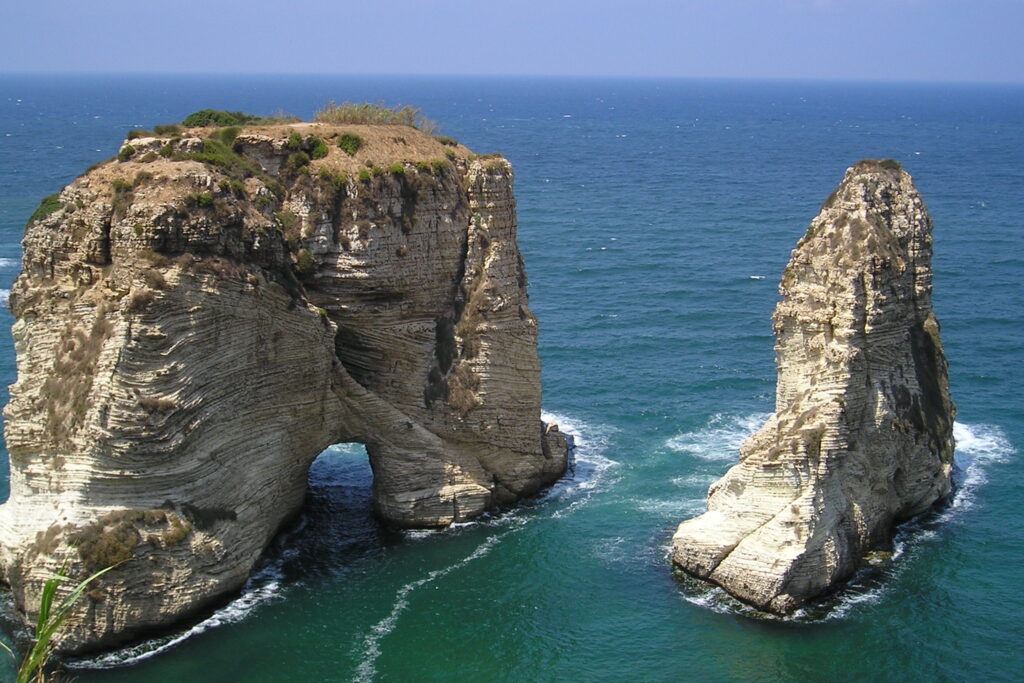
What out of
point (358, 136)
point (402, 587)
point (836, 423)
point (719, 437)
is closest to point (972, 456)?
point (719, 437)

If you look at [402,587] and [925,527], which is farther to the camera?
[925,527]

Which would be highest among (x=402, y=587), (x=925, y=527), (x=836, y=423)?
(x=836, y=423)

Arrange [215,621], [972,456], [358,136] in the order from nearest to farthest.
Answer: [215,621] < [358,136] < [972,456]

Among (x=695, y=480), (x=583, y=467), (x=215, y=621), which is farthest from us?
(x=583, y=467)

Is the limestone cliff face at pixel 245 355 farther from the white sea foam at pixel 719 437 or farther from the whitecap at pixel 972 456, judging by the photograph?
the whitecap at pixel 972 456

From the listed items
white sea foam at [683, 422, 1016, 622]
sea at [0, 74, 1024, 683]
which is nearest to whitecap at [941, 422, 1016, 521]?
white sea foam at [683, 422, 1016, 622]

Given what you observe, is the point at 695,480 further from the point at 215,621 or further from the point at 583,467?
the point at 215,621

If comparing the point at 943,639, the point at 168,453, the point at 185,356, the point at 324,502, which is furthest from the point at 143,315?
the point at 943,639

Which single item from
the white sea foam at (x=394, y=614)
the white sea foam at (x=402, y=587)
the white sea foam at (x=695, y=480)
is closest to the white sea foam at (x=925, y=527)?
the white sea foam at (x=695, y=480)

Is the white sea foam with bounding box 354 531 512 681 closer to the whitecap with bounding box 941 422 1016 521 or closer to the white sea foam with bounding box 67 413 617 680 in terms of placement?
the white sea foam with bounding box 67 413 617 680
